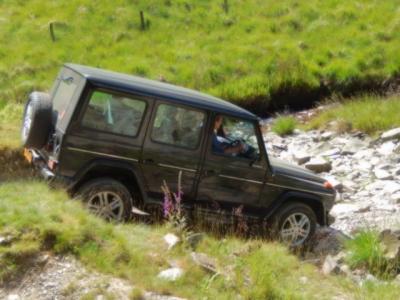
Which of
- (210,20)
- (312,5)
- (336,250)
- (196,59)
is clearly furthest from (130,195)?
(312,5)

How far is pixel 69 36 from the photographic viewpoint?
1947cm

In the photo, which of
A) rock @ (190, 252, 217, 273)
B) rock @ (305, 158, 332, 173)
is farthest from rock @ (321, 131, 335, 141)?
rock @ (190, 252, 217, 273)

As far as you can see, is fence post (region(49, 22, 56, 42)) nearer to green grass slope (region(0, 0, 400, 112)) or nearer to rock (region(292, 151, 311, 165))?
green grass slope (region(0, 0, 400, 112))

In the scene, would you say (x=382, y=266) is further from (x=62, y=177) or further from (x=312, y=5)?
(x=312, y=5)

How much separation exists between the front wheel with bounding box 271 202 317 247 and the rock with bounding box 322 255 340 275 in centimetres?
93

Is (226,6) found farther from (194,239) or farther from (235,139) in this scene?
(194,239)

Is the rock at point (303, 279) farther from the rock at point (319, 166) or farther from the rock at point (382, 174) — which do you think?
the rock at point (319, 166)

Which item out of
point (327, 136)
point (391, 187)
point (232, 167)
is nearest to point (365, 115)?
point (327, 136)

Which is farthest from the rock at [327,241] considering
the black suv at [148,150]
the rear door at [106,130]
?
the rear door at [106,130]

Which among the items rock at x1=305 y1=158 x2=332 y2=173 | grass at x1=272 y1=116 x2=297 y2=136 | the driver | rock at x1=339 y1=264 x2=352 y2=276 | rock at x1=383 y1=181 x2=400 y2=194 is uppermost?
grass at x1=272 y1=116 x2=297 y2=136

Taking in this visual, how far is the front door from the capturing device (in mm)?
8477

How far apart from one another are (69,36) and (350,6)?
973 centimetres

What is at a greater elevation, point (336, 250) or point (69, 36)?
point (69, 36)

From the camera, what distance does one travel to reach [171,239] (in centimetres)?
689
